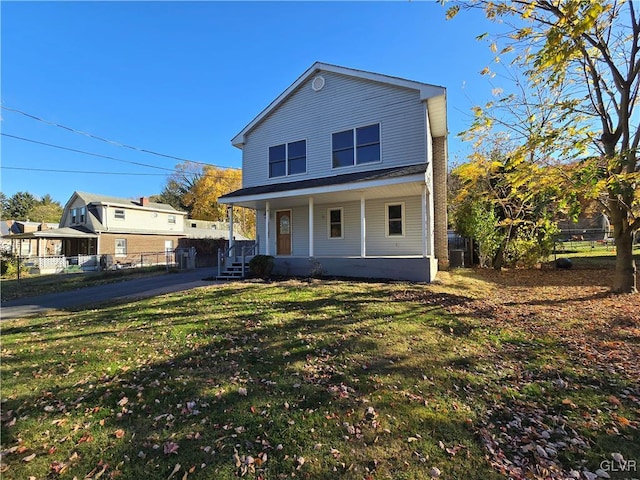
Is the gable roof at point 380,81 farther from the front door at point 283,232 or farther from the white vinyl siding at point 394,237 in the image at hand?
the front door at point 283,232

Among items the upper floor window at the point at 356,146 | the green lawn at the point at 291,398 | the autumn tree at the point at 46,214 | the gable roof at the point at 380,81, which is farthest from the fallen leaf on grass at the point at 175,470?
the autumn tree at the point at 46,214

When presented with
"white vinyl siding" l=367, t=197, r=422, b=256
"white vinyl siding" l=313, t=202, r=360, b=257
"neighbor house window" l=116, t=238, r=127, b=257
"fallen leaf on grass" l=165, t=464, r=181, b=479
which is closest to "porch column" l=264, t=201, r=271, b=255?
"white vinyl siding" l=313, t=202, r=360, b=257

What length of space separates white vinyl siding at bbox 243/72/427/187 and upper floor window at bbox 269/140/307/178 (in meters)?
A: 0.24

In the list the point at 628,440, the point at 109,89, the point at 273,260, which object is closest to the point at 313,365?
the point at 628,440

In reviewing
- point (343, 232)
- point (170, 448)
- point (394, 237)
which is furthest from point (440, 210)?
point (170, 448)

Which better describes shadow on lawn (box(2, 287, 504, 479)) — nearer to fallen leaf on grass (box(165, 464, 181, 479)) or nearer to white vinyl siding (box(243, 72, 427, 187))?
fallen leaf on grass (box(165, 464, 181, 479))

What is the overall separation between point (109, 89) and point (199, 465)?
21595mm

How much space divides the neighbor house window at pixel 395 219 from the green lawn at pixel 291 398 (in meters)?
6.84

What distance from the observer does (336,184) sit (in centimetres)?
1139

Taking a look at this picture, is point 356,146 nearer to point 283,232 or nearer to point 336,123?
point 336,123

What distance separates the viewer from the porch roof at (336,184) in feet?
34.5

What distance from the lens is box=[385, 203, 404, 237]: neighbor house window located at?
42.2ft

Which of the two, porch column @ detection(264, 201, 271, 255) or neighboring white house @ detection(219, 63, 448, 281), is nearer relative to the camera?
neighboring white house @ detection(219, 63, 448, 281)

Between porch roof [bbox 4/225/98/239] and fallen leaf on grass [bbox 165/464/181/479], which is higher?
porch roof [bbox 4/225/98/239]
